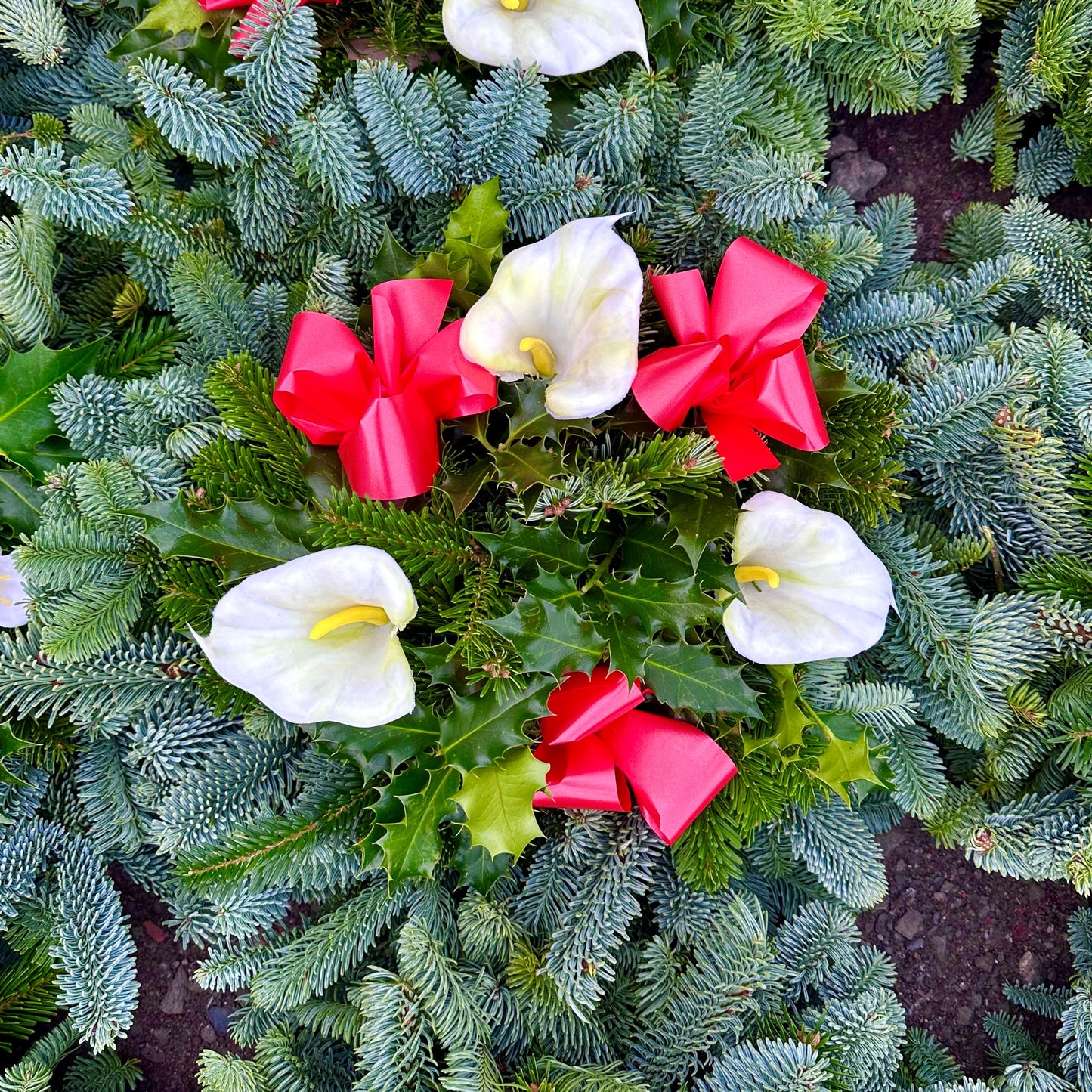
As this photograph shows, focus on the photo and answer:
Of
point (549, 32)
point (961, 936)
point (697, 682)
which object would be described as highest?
point (549, 32)

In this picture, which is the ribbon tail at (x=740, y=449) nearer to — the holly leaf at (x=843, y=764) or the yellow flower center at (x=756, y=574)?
the yellow flower center at (x=756, y=574)

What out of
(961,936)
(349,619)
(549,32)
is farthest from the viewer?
(961,936)

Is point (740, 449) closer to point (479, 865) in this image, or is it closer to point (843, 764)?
point (843, 764)

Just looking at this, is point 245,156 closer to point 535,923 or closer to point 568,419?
point 568,419

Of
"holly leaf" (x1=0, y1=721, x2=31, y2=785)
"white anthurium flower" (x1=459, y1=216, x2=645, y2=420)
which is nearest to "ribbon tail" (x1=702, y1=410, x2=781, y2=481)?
"white anthurium flower" (x1=459, y1=216, x2=645, y2=420)

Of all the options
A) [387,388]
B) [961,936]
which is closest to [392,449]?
[387,388]

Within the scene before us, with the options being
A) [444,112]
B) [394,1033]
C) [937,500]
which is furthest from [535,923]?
[444,112]

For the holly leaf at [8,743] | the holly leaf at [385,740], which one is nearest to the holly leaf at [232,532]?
the holly leaf at [385,740]
